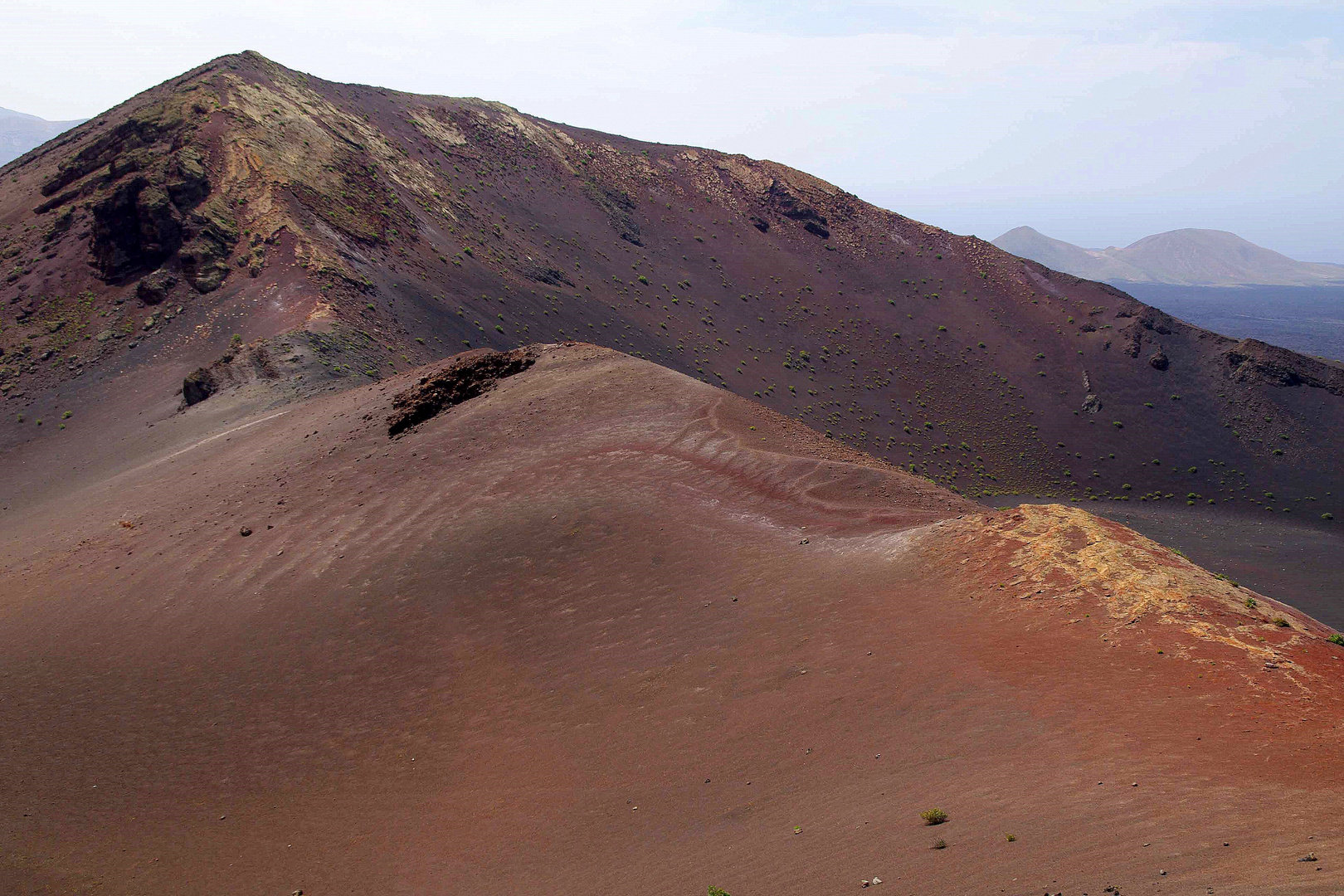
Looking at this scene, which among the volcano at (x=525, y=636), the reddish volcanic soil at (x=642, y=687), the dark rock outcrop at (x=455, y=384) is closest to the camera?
the reddish volcanic soil at (x=642, y=687)

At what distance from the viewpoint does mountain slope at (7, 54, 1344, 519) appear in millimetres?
36531

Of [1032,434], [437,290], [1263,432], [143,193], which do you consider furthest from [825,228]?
[143,193]

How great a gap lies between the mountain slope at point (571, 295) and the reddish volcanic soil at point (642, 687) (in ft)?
48.4

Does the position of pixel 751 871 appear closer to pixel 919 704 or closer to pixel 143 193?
pixel 919 704

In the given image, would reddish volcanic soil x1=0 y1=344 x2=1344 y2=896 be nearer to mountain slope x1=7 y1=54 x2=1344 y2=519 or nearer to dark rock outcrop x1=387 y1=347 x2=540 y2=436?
dark rock outcrop x1=387 y1=347 x2=540 y2=436

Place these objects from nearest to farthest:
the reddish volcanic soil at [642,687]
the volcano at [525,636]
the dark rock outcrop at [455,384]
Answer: the reddish volcanic soil at [642,687]
the volcano at [525,636]
the dark rock outcrop at [455,384]

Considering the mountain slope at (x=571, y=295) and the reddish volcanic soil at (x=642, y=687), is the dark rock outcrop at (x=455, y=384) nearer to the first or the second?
the reddish volcanic soil at (x=642, y=687)

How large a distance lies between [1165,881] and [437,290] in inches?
1681

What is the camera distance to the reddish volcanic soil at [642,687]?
7.77m

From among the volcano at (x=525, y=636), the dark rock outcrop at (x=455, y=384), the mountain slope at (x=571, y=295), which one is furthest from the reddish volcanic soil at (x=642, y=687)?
the mountain slope at (x=571, y=295)

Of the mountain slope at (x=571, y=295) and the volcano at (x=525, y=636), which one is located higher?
the mountain slope at (x=571, y=295)

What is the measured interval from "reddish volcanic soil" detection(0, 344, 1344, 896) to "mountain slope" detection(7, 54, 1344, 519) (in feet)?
48.4

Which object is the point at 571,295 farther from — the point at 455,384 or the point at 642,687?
the point at 642,687

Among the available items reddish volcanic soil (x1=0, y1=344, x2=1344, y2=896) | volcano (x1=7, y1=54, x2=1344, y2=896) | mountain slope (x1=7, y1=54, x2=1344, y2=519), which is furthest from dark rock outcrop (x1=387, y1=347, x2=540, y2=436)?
mountain slope (x1=7, y1=54, x2=1344, y2=519)
